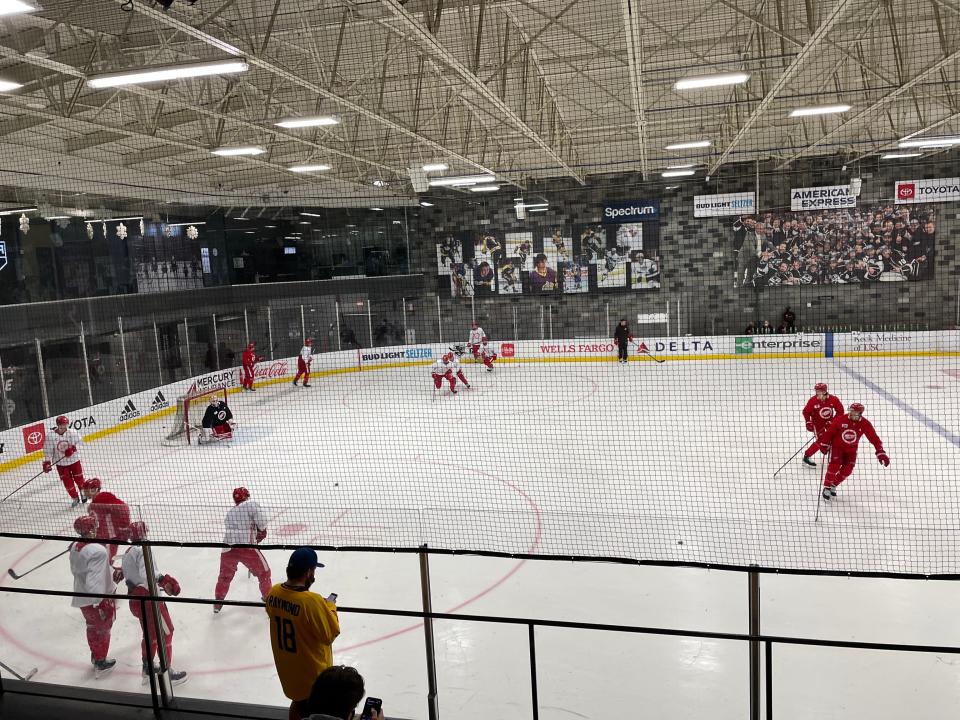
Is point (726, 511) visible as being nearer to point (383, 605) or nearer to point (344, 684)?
point (383, 605)

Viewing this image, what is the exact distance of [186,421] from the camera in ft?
33.8

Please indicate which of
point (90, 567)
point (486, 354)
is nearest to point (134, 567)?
point (90, 567)

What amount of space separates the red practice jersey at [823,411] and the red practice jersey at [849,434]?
2.12 ft

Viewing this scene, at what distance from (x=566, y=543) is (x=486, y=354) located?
997 cm

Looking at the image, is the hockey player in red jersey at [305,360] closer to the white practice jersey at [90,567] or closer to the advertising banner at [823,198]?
the white practice jersey at [90,567]

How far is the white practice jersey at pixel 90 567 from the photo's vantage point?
12.7 feet

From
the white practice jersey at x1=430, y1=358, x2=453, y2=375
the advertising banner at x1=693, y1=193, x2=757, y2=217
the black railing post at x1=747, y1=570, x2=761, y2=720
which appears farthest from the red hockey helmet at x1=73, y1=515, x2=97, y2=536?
the advertising banner at x1=693, y1=193, x2=757, y2=217

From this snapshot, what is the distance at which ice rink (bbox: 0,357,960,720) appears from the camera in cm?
380

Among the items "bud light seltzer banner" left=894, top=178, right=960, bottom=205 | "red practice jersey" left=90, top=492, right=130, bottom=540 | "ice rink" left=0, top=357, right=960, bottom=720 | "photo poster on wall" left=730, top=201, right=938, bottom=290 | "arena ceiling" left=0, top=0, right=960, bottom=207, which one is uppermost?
"arena ceiling" left=0, top=0, right=960, bottom=207

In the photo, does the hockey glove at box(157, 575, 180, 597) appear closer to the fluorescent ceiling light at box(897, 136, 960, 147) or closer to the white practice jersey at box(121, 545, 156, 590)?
the white practice jersey at box(121, 545, 156, 590)

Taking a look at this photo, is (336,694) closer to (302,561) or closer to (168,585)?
(302,561)

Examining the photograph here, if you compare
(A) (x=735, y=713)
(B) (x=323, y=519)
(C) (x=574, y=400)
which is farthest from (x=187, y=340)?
(A) (x=735, y=713)

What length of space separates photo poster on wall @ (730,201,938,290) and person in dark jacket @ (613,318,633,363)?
2.85 m

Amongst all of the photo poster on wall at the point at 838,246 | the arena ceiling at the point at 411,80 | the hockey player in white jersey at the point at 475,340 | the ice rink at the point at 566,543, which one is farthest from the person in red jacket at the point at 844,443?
the photo poster on wall at the point at 838,246
